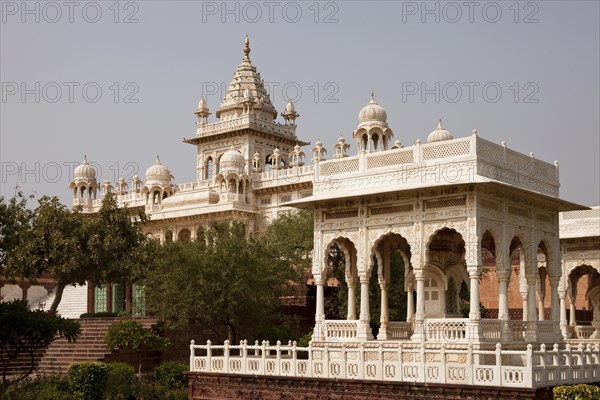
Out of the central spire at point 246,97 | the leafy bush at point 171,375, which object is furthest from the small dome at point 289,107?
the leafy bush at point 171,375

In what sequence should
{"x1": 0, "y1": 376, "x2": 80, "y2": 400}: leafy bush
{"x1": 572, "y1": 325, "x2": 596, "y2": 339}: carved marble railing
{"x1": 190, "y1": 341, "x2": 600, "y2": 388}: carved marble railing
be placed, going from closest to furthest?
{"x1": 190, "y1": 341, "x2": 600, "y2": 388}: carved marble railing < {"x1": 0, "y1": 376, "x2": 80, "y2": 400}: leafy bush < {"x1": 572, "y1": 325, "x2": 596, "y2": 339}: carved marble railing

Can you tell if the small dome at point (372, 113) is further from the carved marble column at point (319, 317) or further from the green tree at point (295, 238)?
the carved marble column at point (319, 317)

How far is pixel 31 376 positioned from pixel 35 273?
8.62 m

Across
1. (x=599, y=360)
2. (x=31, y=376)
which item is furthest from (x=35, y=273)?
(x=599, y=360)

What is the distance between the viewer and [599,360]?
76.7ft

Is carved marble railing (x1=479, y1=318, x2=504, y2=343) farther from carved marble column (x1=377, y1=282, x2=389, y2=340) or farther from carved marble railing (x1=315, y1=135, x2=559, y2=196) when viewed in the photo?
carved marble column (x1=377, y1=282, x2=389, y2=340)

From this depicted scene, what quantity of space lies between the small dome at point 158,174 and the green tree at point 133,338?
28.8m

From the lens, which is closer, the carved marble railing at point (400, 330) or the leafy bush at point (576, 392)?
the leafy bush at point (576, 392)

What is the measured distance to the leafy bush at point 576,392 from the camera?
65.0ft

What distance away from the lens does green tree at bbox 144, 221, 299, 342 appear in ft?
98.3

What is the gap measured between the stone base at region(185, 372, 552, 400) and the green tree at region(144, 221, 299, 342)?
4456 millimetres

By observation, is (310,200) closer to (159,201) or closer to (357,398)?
(357,398)

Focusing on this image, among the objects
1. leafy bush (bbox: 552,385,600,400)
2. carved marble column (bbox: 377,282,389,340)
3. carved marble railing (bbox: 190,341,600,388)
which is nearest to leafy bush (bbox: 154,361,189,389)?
carved marble railing (bbox: 190,341,600,388)

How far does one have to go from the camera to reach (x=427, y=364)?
21.0 meters
